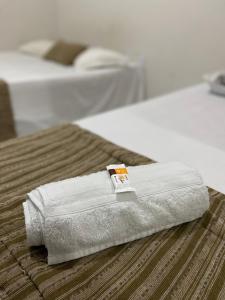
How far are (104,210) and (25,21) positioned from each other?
3.58 m

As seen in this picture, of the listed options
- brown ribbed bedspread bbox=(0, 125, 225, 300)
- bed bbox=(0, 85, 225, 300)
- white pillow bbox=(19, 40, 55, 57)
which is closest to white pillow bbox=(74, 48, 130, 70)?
white pillow bbox=(19, 40, 55, 57)

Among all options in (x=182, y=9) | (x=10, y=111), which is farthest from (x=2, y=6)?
(x=182, y=9)

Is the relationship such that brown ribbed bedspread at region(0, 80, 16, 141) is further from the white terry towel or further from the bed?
the white terry towel

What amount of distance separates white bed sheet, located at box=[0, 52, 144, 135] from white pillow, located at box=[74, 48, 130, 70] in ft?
0.19

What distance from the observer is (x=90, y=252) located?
738 millimetres

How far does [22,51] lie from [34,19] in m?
0.47

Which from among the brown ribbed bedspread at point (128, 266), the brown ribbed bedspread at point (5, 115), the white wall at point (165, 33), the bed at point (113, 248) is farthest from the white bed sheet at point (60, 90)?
the brown ribbed bedspread at point (128, 266)

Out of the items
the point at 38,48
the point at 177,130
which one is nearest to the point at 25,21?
the point at 38,48

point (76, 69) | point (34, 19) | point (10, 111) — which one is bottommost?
point (10, 111)

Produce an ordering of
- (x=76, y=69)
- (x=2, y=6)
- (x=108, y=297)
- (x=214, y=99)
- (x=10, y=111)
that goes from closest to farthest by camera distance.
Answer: (x=108, y=297) < (x=214, y=99) < (x=10, y=111) < (x=76, y=69) < (x=2, y=6)

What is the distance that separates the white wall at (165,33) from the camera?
92.2 inches

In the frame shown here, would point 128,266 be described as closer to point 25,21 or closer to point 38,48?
point 38,48

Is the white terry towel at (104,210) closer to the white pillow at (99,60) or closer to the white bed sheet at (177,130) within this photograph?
the white bed sheet at (177,130)

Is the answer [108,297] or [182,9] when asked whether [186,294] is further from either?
[182,9]
